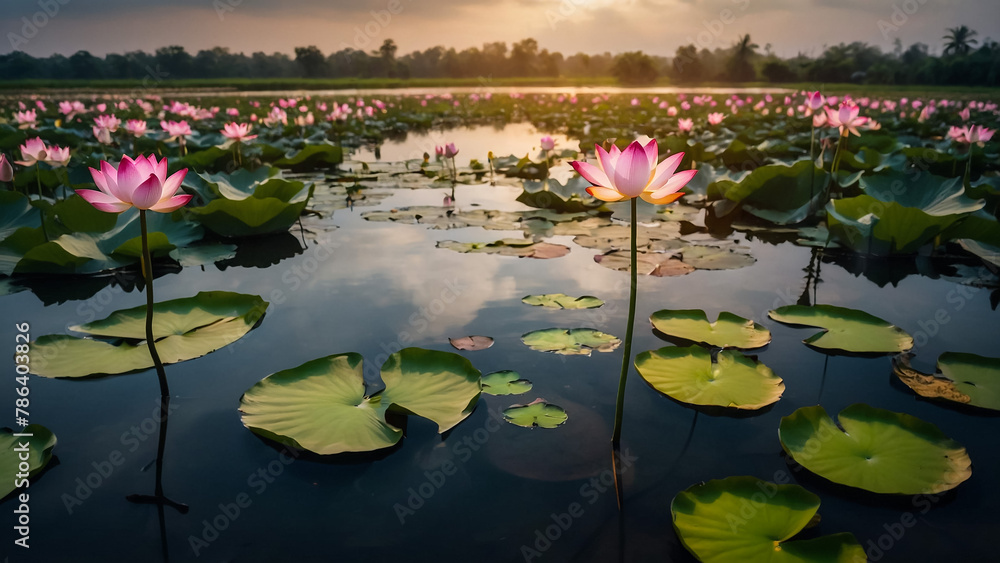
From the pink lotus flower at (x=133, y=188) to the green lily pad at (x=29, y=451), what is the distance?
0.59 meters

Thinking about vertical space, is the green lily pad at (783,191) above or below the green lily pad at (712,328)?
above

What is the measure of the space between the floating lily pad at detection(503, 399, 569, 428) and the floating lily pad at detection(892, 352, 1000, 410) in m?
1.08

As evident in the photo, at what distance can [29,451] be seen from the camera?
133 cm

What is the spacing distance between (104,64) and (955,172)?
63.9m

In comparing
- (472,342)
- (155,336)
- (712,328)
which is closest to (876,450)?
(712,328)

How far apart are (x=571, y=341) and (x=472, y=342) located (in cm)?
35

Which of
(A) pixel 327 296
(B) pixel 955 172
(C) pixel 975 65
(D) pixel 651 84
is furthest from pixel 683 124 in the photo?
(D) pixel 651 84

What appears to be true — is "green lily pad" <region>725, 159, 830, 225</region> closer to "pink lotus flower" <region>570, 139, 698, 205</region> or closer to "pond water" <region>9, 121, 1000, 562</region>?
"pond water" <region>9, 121, 1000, 562</region>

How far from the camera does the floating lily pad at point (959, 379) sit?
1.58m

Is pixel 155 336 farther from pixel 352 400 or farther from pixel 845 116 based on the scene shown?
pixel 845 116

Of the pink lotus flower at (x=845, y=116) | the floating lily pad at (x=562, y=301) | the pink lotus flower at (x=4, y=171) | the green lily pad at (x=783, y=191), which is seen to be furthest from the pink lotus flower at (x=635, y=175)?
the pink lotus flower at (x=4, y=171)

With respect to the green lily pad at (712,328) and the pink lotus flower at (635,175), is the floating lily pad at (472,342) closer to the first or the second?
the green lily pad at (712,328)

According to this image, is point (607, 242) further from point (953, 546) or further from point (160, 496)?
point (160, 496)

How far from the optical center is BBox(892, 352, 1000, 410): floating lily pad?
5.17 ft
